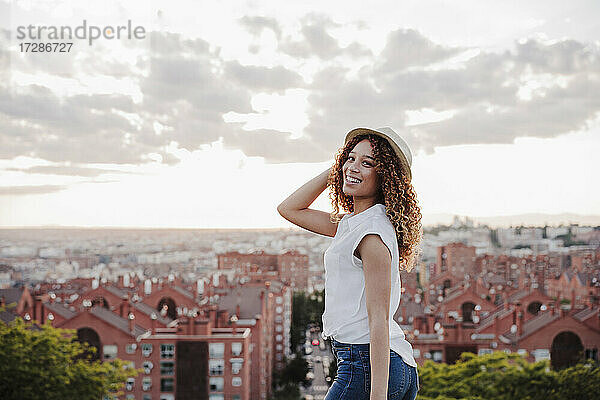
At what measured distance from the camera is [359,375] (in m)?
0.89

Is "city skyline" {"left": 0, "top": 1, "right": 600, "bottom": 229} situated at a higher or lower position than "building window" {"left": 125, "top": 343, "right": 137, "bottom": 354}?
higher

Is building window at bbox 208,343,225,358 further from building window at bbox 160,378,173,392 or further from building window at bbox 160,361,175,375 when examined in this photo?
building window at bbox 160,378,173,392

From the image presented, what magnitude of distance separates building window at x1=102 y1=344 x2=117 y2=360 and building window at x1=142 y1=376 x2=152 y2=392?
2.33ft

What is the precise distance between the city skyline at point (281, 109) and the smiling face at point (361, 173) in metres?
11.8

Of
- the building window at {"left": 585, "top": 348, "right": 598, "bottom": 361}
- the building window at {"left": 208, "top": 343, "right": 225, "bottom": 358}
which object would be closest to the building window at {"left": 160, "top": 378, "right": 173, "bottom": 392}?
the building window at {"left": 208, "top": 343, "right": 225, "bottom": 358}

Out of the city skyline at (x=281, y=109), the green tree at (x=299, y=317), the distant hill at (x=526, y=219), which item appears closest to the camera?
the city skyline at (x=281, y=109)

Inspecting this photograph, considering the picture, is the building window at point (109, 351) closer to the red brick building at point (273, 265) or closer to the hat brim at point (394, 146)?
the red brick building at point (273, 265)

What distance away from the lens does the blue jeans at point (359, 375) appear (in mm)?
888

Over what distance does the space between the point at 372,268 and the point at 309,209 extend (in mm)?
258

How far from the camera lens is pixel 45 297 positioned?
43.7 ft

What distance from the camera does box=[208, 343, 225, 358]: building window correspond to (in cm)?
1141

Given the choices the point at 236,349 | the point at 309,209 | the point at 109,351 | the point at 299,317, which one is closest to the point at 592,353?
the point at 236,349

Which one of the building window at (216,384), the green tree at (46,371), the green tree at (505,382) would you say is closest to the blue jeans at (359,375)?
the green tree at (46,371)

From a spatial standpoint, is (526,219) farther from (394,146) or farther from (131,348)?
(394,146)
